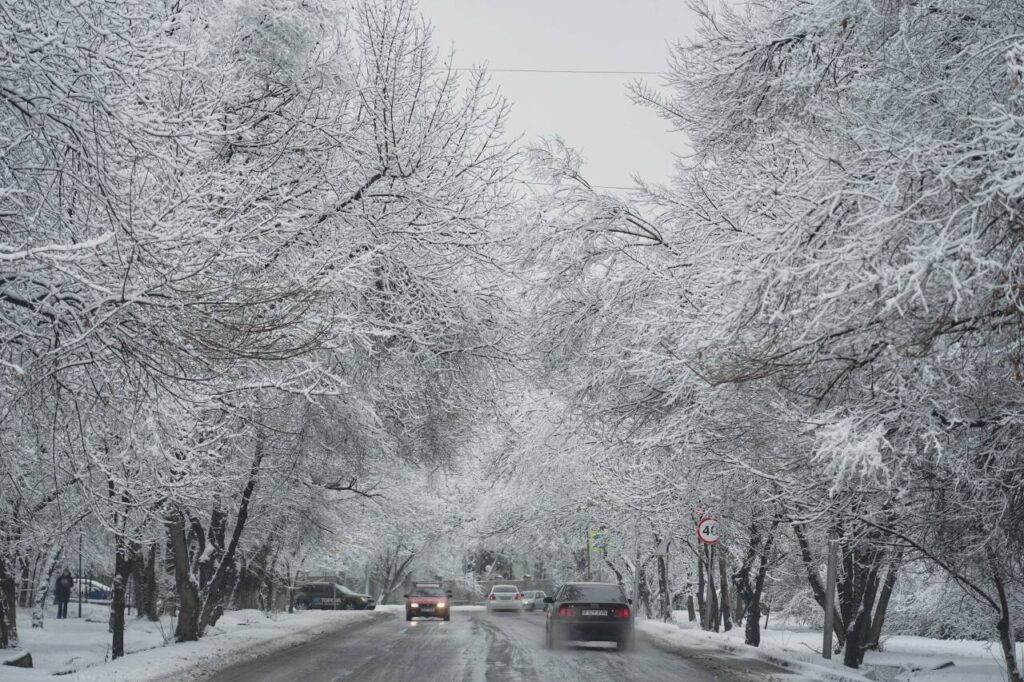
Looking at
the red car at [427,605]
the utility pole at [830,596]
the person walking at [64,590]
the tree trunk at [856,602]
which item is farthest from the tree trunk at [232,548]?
the red car at [427,605]

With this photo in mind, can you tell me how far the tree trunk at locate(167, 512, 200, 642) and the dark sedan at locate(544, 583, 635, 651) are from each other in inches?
271

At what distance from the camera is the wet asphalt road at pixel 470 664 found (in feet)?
47.8

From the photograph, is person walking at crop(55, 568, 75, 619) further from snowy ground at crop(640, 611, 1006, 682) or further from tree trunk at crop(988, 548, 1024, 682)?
tree trunk at crop(988, 548, 1024, 682)

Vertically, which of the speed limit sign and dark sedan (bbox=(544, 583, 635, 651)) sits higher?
the speed limit sign

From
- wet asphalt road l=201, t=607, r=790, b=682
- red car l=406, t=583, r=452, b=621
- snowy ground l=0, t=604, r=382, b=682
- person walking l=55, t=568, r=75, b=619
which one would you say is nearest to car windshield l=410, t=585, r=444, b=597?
red car l=406, t=583, r=452, b=621

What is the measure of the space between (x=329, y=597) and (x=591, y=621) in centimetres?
3352

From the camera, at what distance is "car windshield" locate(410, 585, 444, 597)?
3822 centimetres

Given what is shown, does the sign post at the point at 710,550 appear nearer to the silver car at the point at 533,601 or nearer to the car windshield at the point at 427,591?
the car windshield at the point at 427,591

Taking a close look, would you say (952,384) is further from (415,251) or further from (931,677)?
(931,677)

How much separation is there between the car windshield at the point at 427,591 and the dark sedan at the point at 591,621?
17115 mm

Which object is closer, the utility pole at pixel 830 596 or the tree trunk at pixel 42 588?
the utility pole at pixel 830 596

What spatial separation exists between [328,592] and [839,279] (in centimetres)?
4750

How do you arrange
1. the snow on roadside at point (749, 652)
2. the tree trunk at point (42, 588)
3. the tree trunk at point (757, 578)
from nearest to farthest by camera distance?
the snow on roadside at point (749, 652), the tree trunk at point (757, 578), the tree trunk at point (42, 588)

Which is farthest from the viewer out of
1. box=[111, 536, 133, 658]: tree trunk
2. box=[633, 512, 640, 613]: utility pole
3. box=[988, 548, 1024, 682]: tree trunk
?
box=[633, 512, 640, 613]: utility pole
